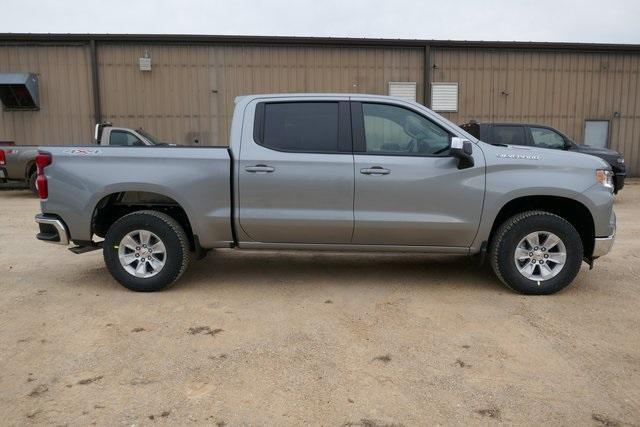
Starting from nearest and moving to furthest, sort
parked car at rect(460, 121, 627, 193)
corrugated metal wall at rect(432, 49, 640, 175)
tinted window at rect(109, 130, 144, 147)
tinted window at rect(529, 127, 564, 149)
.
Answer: parked car at rect(460, 121, 627, 193)
tinted window at rect(529, 127, 564, 149)
tinted window at rect(109, 130, 144, 147)
corrugated metal wall at rect(432, 49, 640, 175)

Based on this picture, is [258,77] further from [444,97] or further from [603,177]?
[603,177]

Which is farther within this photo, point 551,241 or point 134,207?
point 134,207

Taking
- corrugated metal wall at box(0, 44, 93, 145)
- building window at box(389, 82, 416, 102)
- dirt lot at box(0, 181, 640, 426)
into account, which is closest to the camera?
dirt lot at box(0, 181, 640, 426)

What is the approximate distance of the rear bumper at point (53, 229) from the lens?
17.0 feet

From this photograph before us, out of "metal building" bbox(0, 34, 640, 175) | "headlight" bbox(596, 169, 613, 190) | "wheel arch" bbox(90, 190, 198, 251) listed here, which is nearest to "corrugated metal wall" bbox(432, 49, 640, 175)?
"metal building" bbox(0, 34, 640, 175)

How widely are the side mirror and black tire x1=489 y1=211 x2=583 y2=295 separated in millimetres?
698

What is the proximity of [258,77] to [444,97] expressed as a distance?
5.89 metres

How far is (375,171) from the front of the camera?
4.98 m

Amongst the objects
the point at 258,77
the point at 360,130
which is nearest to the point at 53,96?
the point at 258,77

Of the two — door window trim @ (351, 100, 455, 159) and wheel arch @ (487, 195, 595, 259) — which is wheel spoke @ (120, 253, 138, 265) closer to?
door window trim @ (351, 100, 455, 159)

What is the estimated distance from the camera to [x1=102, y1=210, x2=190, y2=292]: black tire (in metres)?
5.11

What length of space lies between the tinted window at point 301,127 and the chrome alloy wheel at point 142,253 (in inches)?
57.2

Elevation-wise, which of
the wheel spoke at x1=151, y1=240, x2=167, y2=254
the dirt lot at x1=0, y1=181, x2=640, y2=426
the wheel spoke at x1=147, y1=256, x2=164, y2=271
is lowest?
the dirt lot at x1=0, y1=181, x2=640, y2=426

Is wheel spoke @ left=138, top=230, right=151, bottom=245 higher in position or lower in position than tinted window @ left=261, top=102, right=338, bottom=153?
lower
